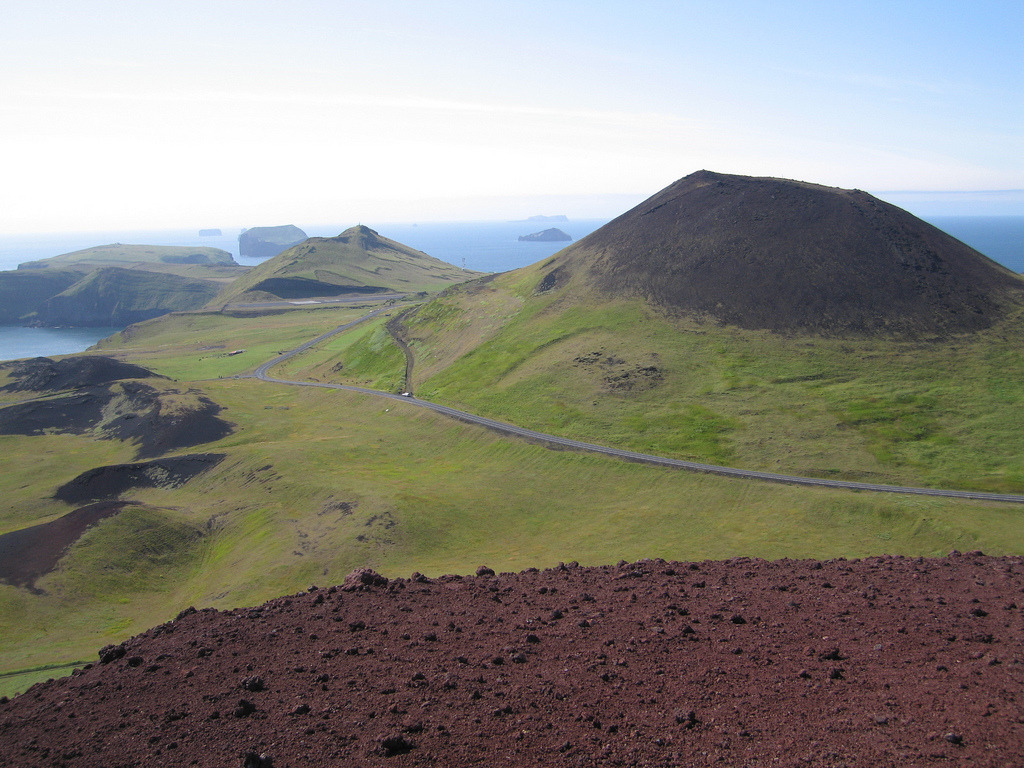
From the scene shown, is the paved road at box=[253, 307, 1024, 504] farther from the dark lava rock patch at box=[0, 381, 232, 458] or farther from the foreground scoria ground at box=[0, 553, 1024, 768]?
the dark lava rock patch at box=[0, 381, 232, 458]

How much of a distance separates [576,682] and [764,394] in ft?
244

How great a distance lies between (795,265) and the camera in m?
118

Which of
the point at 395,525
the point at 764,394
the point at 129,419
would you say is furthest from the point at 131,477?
the point at 764,394

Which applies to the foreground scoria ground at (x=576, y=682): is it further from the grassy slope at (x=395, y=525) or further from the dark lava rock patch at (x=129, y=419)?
the dark lava rock patch at (x=129, y=419)

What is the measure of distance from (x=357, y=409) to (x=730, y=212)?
92840 millimetres

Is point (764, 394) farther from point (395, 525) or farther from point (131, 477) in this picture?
point (131, 477)

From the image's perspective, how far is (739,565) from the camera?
38.5 m

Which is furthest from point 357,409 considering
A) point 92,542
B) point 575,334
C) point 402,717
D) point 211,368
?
point 402,717

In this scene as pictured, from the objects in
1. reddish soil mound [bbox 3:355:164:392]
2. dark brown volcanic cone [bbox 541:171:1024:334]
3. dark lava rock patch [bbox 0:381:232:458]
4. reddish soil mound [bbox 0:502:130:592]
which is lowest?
reddish soil mound [bbox 0:502:130:592]

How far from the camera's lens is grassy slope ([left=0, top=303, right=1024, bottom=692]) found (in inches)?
2047

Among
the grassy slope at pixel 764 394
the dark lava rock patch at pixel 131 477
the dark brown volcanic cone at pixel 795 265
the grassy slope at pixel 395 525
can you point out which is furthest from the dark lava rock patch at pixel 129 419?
the dark brown volcanic cone at pixel 795 265

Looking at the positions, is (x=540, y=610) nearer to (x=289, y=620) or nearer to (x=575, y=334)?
(x=289, y=620)

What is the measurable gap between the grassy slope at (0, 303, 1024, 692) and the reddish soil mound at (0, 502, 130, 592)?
1555 mm

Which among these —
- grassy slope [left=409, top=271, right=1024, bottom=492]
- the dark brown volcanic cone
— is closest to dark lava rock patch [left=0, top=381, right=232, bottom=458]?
grassy slope [left=409, top=271, right=1024, bottom=492]
